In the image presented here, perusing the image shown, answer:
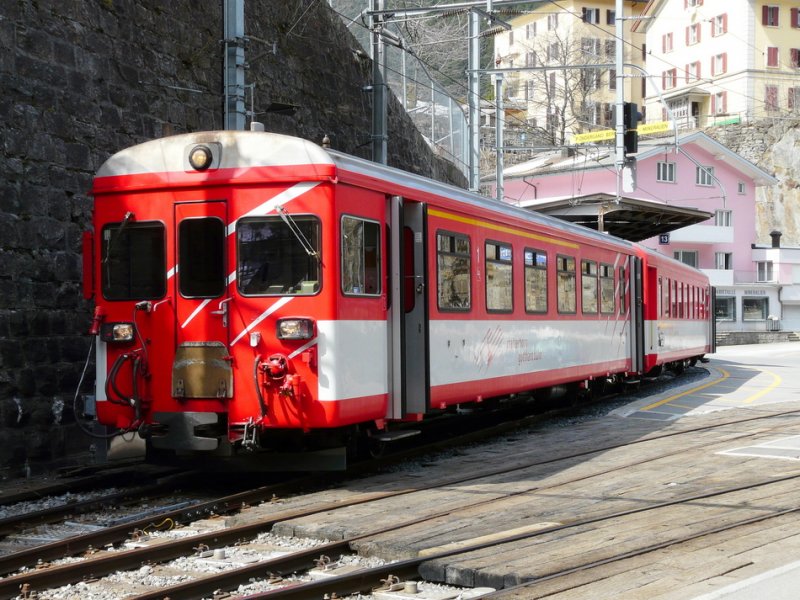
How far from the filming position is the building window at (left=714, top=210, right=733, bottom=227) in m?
63.0

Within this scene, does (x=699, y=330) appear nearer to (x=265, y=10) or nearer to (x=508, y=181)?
(x=265, y=10)

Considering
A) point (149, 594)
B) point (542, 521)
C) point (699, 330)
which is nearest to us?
point (149, 594)

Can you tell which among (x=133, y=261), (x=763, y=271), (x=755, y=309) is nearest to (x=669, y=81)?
(x=763, y=271)

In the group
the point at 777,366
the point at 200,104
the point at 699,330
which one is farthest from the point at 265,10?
the point at 777,366

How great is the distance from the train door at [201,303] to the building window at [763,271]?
58923 mm

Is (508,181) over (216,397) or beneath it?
over

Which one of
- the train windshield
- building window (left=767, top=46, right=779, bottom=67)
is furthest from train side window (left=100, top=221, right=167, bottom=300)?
building window (left=767, top=46, right=779, bottom=67)

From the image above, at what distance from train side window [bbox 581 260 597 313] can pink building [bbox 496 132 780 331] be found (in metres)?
37.9

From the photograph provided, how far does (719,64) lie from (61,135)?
7213 centimetres

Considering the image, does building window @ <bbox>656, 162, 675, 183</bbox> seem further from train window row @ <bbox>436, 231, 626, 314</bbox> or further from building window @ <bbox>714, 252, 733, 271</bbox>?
train window row @ <bbox>436, 231, 626, 314</bbox>

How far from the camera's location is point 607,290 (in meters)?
18.3

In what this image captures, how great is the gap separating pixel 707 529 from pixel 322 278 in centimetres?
374

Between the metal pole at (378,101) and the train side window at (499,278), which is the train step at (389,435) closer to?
the train side window at (499,278)

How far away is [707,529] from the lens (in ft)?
26.1
